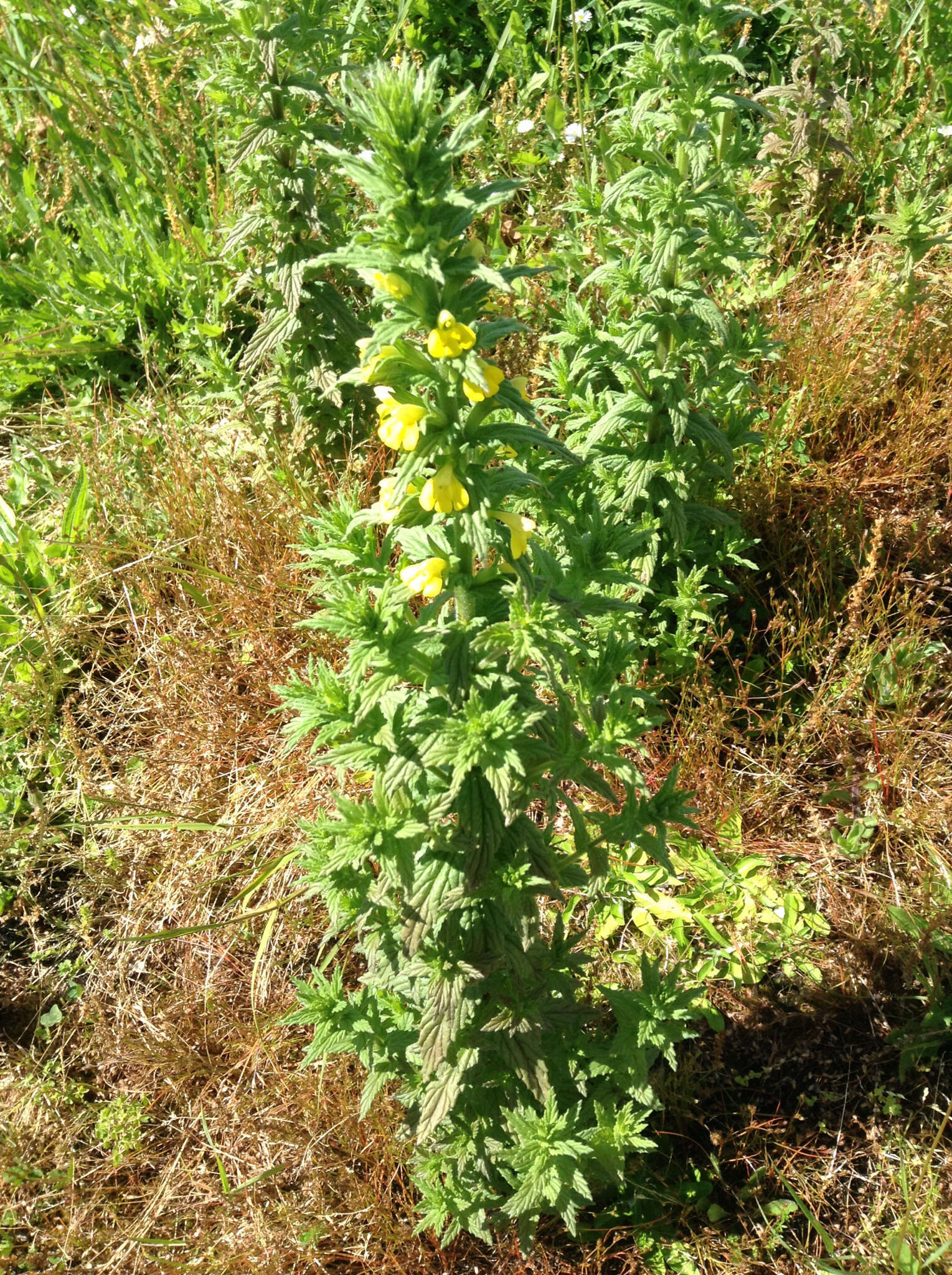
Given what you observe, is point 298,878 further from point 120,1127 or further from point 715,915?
point 715,915

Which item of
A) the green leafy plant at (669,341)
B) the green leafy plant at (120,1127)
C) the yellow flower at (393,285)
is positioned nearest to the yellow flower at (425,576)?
the yellow flower at (393,285)

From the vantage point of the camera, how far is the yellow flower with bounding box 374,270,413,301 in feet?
4.89

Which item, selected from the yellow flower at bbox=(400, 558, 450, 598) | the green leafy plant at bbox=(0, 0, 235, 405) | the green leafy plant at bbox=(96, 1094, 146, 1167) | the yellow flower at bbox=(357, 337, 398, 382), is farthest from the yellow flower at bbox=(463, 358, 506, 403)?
the green leafy plant at bbox=(0, 0, 235, 405)

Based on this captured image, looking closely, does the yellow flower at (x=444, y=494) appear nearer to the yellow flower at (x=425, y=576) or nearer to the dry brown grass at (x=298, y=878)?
the yellow flower at (x=425, y=576)

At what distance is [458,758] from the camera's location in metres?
1.62

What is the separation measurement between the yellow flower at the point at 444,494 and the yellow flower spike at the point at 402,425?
0.22ft

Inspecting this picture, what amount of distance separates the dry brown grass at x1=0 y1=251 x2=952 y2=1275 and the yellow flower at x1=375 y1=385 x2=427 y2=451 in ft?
5.06

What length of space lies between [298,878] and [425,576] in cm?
153

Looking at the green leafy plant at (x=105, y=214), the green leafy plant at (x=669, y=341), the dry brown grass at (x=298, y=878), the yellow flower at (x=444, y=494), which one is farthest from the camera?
the green leafy plant at (x=105, y=214)

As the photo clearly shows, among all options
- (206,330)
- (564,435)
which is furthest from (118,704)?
(564,435)

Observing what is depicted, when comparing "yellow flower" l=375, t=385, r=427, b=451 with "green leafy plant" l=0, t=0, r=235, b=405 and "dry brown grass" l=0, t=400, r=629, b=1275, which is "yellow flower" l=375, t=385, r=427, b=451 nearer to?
"dry brown grass" l=0, t=400, r=629, b=1275

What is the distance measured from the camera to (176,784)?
3166 mm

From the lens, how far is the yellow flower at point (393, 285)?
1.49 m

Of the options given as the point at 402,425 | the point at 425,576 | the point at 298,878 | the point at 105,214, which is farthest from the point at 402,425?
the point at 105,214
